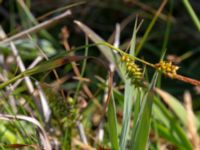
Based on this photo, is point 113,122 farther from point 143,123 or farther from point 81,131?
point 81,131

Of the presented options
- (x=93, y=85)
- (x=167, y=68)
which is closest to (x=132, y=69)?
(x=167, y=68)

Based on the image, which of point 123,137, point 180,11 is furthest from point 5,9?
point 123,137

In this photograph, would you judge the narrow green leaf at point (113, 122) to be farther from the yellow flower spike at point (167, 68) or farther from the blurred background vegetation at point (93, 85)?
the yellow flower spike at point (167, 68)

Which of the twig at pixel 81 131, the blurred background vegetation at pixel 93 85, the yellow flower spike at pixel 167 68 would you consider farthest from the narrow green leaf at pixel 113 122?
the twig at pixel 81 131

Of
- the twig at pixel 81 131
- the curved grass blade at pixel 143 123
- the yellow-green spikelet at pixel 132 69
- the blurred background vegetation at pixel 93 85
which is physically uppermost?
the blurred background vegetation at pixel 93 85

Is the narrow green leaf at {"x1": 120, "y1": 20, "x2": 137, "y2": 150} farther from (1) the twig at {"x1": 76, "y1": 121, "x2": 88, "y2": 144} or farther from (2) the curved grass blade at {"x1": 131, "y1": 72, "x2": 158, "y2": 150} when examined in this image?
(1) the twig at {"x1": 76, "y1": 121, "x2": 88, "y2": 144}

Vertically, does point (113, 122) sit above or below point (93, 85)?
below

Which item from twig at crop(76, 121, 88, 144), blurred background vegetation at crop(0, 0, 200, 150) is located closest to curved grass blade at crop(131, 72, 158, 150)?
→ blurred background vegetation at crop(0, 0, 200, 150)

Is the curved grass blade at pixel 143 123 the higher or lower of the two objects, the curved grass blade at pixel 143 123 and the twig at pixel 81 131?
the lower

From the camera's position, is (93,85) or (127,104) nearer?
(127,104)
